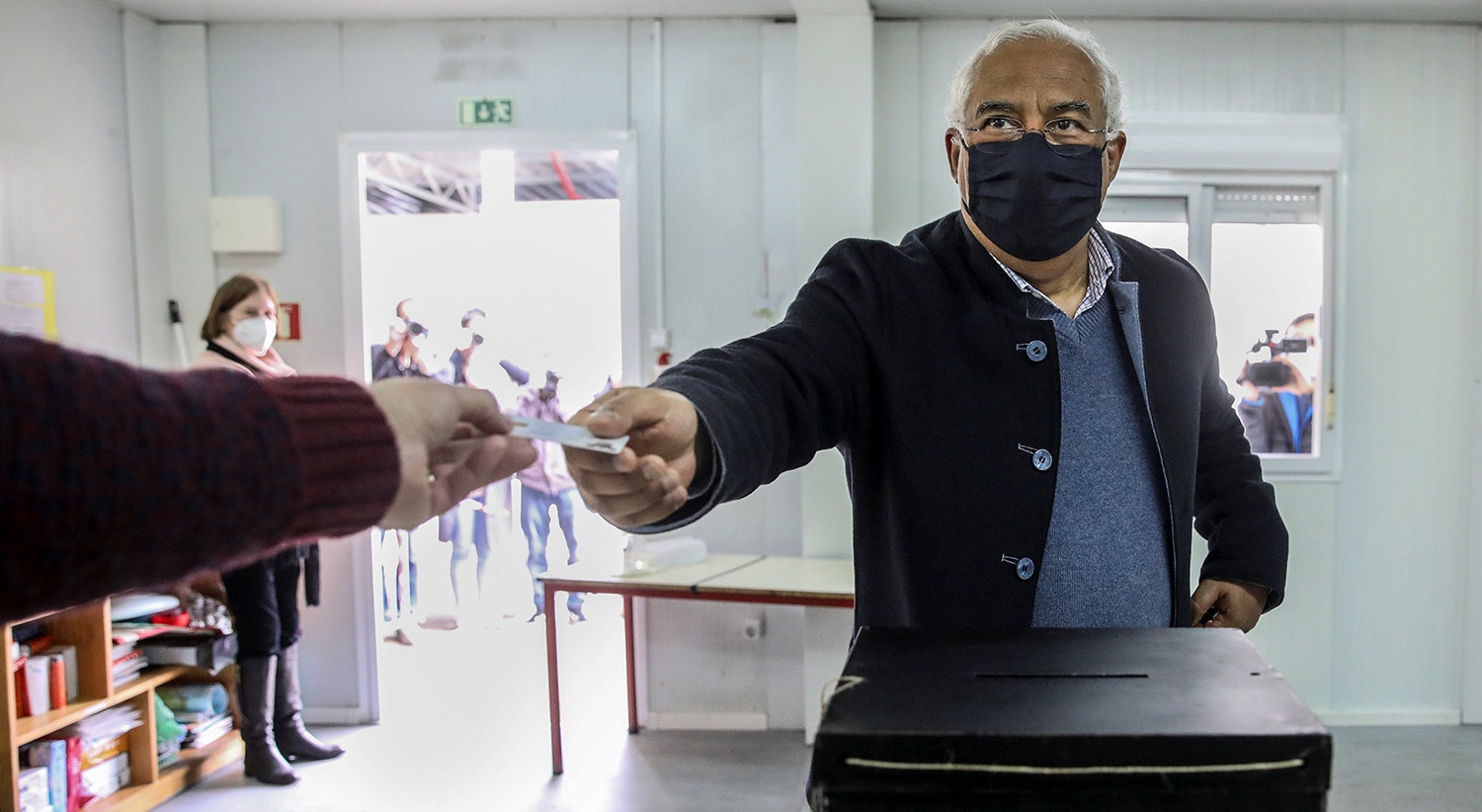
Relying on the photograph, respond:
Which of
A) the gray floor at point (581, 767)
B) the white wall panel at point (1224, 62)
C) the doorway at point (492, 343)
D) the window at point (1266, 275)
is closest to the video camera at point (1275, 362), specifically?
the window at point (1266, 275)

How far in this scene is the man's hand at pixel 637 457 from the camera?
0.79 meters

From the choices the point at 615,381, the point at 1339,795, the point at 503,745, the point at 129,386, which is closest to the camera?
the point at 129,386

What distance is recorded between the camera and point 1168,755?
1.79 feet

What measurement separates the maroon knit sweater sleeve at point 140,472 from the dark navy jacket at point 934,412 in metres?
0.46

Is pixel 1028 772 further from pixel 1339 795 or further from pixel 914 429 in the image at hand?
pixel 1339 795

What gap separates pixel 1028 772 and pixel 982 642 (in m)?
0.24

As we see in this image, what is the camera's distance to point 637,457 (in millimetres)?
826

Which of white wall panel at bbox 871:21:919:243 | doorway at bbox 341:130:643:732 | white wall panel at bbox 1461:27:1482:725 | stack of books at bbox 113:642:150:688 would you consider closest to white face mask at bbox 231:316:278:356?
doorway at bbox 341:130:643:732

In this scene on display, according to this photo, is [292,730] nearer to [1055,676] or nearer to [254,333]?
[254,333]

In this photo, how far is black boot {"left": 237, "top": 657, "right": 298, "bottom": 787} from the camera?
3.12m

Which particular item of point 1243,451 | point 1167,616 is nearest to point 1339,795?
point 1243,451

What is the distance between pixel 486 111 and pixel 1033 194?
2.83 metres

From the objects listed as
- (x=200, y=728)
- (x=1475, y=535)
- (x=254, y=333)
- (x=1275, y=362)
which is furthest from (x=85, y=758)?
(x=1475, y=535)

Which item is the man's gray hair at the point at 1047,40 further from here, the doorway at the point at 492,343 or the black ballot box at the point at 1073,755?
the doorway at the point at 492,343
